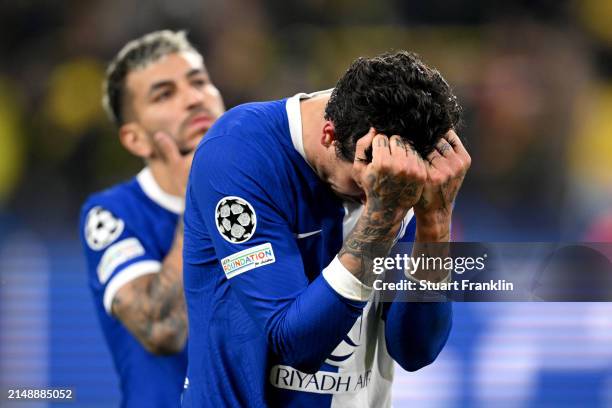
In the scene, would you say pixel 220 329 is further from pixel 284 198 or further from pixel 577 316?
pixel 577 316

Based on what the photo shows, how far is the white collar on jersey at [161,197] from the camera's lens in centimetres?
382

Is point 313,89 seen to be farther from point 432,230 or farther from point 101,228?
point 432,230

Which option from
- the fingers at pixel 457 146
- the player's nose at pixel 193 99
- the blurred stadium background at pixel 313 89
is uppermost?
the blurred stadium background at pixel 313 89

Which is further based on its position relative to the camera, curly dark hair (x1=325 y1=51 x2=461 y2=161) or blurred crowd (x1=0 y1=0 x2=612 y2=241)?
blurred crowd (x1=0 y1=0 x2=612 y2=241)

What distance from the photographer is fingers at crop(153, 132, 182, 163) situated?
12.6ft

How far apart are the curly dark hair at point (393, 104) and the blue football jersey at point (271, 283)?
19 centimetres

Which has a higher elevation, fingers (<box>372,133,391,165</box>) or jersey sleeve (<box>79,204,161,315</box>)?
jersey sleeve (<box>79,204,161,315</box>)

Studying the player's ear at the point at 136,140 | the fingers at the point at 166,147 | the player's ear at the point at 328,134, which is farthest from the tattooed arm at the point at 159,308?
the player's ear at the point at 328,134

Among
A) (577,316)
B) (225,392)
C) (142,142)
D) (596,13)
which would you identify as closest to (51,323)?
(142,142)

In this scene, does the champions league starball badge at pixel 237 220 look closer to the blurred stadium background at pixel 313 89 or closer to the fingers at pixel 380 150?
the fingers at pixel 380 150

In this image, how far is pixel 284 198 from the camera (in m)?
2.42

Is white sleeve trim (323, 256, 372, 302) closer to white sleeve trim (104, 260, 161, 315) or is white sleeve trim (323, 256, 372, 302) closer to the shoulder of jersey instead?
white sleeve trim (104, 260, 161, 315)

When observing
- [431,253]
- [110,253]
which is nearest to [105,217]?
[110,253]

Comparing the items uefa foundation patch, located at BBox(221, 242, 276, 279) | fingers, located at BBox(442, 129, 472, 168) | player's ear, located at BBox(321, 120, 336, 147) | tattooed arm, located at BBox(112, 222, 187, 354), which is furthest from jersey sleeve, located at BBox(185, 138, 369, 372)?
tattooed arm, located at BBox(112, 222, 187, 354)
